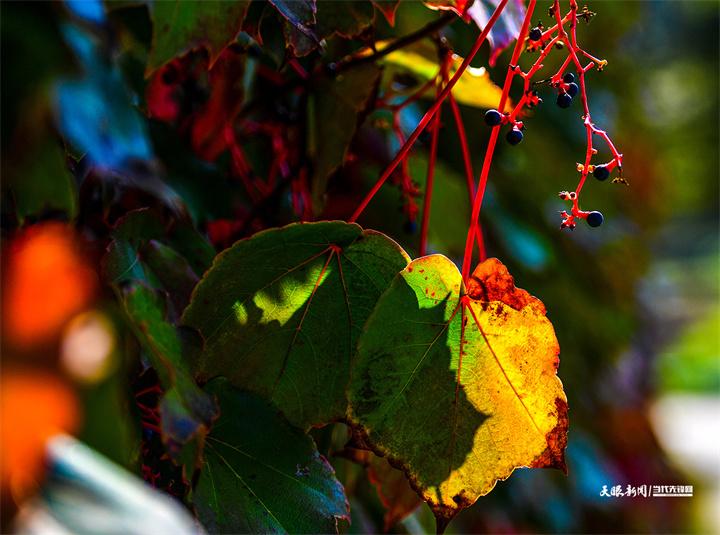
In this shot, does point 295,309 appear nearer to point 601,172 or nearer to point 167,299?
point 167,299

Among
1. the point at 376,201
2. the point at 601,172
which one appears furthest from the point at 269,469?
the point at 376,201

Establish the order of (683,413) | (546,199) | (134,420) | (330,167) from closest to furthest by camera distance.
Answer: (134,420)
(330,167)
(546,199)
(683,413)

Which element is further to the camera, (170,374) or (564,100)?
(564,100)

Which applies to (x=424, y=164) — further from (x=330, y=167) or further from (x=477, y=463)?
(x=477, y=463)

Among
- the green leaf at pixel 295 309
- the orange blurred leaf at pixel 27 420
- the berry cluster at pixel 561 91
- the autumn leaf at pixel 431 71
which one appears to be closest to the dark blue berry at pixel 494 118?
the berry cluster at pixel 561 91

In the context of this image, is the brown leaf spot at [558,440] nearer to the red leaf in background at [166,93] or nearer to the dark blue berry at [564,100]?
the dark blue berry at [564,100]

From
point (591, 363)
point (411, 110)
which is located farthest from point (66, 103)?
point (591, 363)

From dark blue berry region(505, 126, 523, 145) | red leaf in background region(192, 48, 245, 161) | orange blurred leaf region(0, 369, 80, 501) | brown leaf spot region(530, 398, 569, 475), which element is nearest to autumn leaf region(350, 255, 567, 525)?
brown leaf spot region(530, 398, 569, 475)

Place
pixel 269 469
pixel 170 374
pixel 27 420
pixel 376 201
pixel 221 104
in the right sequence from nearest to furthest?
pixel 27 420 < pixel 170 374 < pixel 269 469 < pixel 221 104 < pixel 376 201
